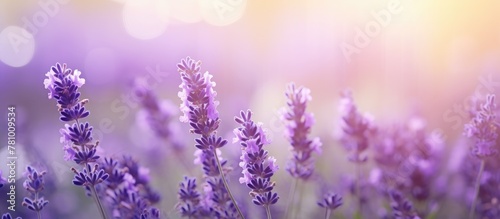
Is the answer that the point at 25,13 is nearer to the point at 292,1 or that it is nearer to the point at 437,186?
the point at 292,1

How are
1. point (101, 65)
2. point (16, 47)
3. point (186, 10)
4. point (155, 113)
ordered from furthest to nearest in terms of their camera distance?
point (101, 65), point (186, 10), point (16, 47), point (155, 113)

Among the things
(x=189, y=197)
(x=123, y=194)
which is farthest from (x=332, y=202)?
(x=123, y=194)

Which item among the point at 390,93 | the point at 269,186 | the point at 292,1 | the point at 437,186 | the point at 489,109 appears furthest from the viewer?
the point at 292,1

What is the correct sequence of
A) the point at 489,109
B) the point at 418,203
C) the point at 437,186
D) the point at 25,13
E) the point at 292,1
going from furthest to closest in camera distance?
the point at 292,1, the point at 25,13, the point at 437,186, the point at 418,203, the point at 489,109

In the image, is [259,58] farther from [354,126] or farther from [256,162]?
[256,162]

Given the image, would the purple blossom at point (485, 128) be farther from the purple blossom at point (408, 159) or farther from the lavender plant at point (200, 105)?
the lavender plant at point (200, 105)

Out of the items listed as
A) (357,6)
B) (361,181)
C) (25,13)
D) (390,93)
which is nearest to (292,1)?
(357,6)
